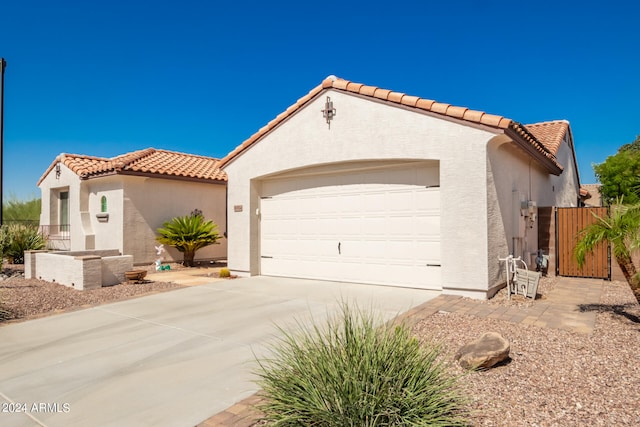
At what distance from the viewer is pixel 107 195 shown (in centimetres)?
1411

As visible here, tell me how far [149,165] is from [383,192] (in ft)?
31.3

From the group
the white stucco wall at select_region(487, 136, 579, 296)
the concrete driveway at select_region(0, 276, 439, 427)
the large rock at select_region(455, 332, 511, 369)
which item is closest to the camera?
the concrete driveway at select_region(0, 276, 439, 427)

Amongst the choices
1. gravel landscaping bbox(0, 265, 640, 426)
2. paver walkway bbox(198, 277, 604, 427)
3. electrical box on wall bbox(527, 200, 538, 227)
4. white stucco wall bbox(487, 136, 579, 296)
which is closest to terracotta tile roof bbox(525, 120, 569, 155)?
white stucco wall bbox(487, 136, 579, 296)

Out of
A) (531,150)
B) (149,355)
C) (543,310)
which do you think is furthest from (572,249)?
(149,355)

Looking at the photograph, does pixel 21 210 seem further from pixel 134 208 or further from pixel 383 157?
pixel 383 157

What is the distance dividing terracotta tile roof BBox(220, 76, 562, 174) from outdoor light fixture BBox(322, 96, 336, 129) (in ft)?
1.17

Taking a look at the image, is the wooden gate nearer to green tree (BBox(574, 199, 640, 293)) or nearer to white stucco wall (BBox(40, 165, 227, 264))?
green tree (BBox(574, 199, 640, 293))

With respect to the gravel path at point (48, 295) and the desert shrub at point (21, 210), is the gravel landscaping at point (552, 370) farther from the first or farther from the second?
the desert shrub at point (21, 210)

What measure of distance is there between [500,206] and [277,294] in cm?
519

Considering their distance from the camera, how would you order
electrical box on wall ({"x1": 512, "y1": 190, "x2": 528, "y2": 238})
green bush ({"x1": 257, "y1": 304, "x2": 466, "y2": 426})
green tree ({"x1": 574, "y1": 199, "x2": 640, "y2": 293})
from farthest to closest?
electrical box on wall ({"x1": 512, "y1": 190, "x2": 528, "y2": 238}) → green tree ({"x1": 574, "y1": 199, "x2": 640, "y2": 293}) → green bush ({"x1": 257, "y1": 304, "x2": 466, "y2": 426})

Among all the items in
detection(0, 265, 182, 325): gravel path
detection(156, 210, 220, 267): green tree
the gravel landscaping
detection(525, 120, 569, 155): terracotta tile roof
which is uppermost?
detection(525, 120, 569, 155): terracotta tile roof

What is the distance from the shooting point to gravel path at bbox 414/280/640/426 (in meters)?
3.00

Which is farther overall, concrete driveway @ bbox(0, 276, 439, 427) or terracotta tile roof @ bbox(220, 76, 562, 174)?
terracotta tile roof @ bbox(220, 76, 562, 174)

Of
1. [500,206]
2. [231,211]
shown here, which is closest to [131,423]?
[500,206]
